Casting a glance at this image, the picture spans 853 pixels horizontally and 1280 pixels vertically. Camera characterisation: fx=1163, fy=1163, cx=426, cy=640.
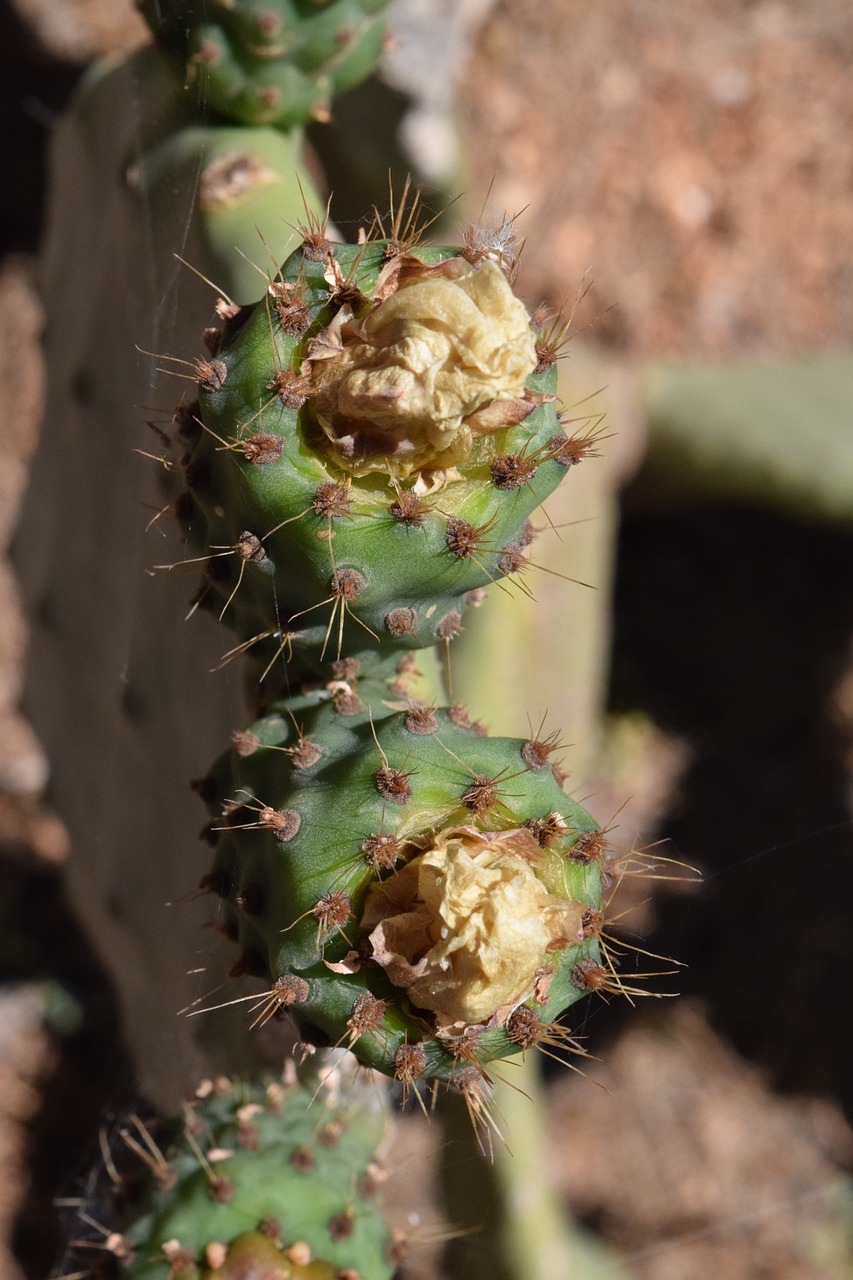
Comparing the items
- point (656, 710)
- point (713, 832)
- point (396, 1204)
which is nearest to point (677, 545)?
point (656, 710)

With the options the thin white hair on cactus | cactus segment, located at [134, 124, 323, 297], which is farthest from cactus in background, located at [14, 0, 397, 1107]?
the thin white hair on cactus

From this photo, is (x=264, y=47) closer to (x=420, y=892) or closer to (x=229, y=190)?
(x=229, y=190)

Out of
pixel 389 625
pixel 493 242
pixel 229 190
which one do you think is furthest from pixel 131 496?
pixel 493 242

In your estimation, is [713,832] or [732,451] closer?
[732,451]

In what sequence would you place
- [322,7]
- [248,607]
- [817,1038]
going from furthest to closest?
[817,1038] < [322,7] < [248,607]

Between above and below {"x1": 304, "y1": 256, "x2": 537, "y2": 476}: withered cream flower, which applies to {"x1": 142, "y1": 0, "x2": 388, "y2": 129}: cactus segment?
above

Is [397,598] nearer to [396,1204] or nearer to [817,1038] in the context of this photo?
[396,1204]

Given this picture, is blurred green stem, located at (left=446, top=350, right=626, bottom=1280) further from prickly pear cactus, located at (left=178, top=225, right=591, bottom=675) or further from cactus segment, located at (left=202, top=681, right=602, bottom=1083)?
prickly pear cactus, located at (left=178, top=225, right=591, bottom=675)

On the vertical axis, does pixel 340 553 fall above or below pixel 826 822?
above
